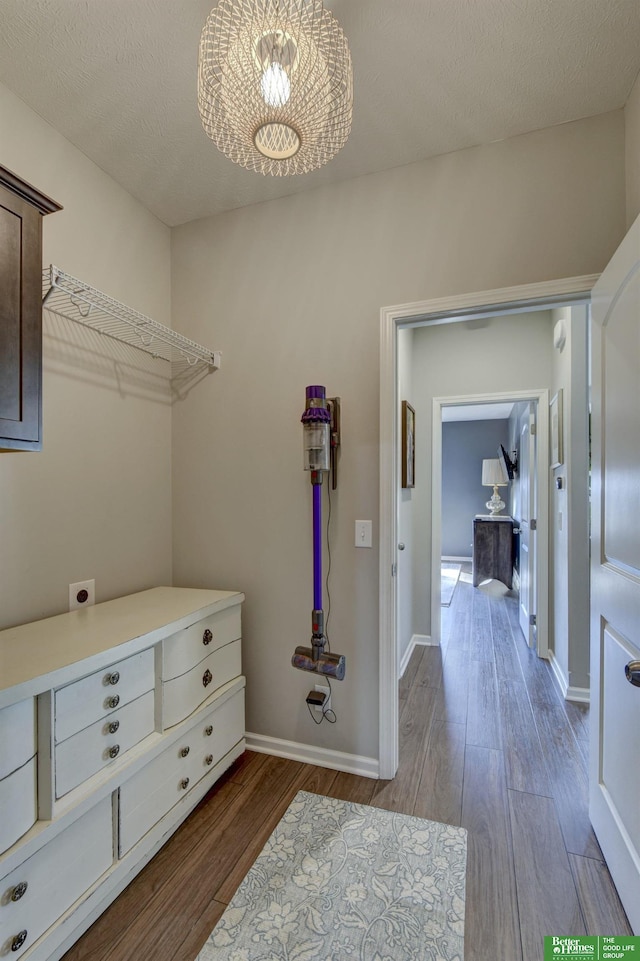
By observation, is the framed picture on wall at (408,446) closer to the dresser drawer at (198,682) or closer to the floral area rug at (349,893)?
the dresser drawer at (198,682)

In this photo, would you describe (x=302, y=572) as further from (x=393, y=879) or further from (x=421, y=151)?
(x=421, y=151)

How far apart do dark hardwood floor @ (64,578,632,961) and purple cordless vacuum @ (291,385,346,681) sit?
1.80ft

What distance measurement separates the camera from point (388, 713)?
192 cm

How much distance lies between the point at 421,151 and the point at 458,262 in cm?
49

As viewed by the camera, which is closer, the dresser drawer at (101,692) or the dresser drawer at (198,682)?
the dresser drawer at (101,692)

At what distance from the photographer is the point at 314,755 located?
204 cm

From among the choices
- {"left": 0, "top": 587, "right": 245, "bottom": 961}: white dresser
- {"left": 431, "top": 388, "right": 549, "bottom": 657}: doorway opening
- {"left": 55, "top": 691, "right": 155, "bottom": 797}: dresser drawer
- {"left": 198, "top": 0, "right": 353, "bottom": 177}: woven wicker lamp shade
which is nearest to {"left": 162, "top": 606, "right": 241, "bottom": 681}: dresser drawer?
{"left": 0, "top": 587, "right": 245, "bottom": 961}: white dresser

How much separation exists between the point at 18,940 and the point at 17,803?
31cm

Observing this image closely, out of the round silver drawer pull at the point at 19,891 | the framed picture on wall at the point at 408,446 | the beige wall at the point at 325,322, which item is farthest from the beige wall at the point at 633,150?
the round silver drawer pull at the point at 19,891

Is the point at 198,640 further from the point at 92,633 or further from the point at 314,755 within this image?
the point at 314,755

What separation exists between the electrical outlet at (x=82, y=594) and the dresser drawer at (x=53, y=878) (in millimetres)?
716

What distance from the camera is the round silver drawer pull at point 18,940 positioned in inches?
41.2

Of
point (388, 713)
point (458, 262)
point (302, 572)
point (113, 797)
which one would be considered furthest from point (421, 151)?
point (113, 797)

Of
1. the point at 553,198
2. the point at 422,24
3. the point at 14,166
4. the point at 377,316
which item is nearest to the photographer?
the point at 422,24
